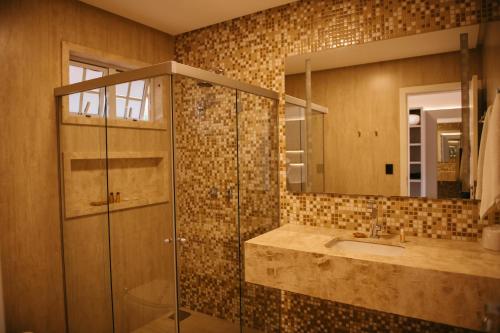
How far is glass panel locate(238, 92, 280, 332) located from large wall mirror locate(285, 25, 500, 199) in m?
0.15

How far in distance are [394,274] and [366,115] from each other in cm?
113

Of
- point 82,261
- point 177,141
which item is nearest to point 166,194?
point 177,141

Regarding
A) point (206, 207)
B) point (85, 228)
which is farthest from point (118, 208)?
point (206, 207)

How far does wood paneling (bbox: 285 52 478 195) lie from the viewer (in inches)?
85.8

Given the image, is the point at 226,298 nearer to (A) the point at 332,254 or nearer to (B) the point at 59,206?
(A) the point at 332,254

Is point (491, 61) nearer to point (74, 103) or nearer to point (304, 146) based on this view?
point (304, 146)

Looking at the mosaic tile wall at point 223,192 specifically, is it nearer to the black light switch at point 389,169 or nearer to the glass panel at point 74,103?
the black light switch at point 389,169

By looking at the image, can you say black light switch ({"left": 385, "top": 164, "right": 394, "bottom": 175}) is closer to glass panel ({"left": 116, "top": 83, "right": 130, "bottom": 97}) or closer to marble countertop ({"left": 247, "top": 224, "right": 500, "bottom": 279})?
marble countertop ({"left": 247, "top": 224, "right": 500, "bottom": 279})

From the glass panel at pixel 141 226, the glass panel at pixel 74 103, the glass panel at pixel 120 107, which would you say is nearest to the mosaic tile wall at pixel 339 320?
the glass panel at pixel 141 226

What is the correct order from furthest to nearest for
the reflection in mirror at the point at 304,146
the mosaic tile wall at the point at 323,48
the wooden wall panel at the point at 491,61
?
the reflection in mirror at the point at 304,146
the mosaic tile wall at the point at 323,48
the wooden wall panel at the point at 491,61

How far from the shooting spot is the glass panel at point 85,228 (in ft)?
7.42

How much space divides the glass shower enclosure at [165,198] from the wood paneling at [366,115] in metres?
0.47

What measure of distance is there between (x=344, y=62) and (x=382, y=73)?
283 millimetres

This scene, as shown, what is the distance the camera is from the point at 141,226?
2082 millimetres
